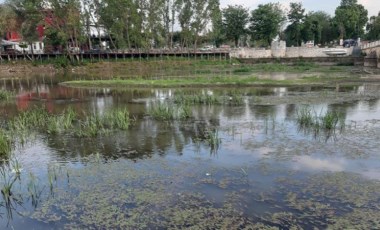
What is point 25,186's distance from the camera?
826cm

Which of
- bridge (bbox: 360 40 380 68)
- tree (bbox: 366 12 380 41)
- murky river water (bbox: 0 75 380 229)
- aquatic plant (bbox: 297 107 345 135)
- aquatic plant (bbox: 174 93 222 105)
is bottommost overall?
murky river water (bbox: 0 75 380 229)

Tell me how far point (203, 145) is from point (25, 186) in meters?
5.12

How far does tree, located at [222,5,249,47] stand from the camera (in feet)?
251

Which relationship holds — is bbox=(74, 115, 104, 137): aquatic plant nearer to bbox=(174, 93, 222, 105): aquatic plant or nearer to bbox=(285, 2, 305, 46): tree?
bbox=(174, 93, 222, 105): aquatic plant

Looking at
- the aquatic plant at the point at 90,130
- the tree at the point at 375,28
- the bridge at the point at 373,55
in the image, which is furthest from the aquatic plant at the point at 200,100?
the tree at the point at 375,28

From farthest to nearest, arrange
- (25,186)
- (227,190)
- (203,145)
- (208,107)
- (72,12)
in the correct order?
(72,12)
(208,107)
(203,145)
(25,186)
(227,190)

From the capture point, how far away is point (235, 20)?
3019 inches

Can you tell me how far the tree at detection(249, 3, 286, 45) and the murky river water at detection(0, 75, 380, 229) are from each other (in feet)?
201

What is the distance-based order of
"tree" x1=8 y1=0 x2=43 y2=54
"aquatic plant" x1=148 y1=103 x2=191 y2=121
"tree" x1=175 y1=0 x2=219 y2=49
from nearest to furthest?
"aquatic plant" x1=148 y1=103 x2=191 y2=121
"tree" x1=8 y1=0 x2=43 y2=54
"tree" x1=175 y1=0 x2=219 y2=49

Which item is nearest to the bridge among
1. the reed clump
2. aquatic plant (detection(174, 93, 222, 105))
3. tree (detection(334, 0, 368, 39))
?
tree (detection(334, 0, 368, 39))

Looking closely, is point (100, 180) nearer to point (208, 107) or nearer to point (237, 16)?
point (208, 107)

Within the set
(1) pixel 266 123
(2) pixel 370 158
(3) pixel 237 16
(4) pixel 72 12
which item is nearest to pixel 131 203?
(2) pixel 370 158

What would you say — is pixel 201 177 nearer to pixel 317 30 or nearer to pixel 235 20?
pixel 235 20

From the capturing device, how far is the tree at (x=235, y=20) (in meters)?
76.6
